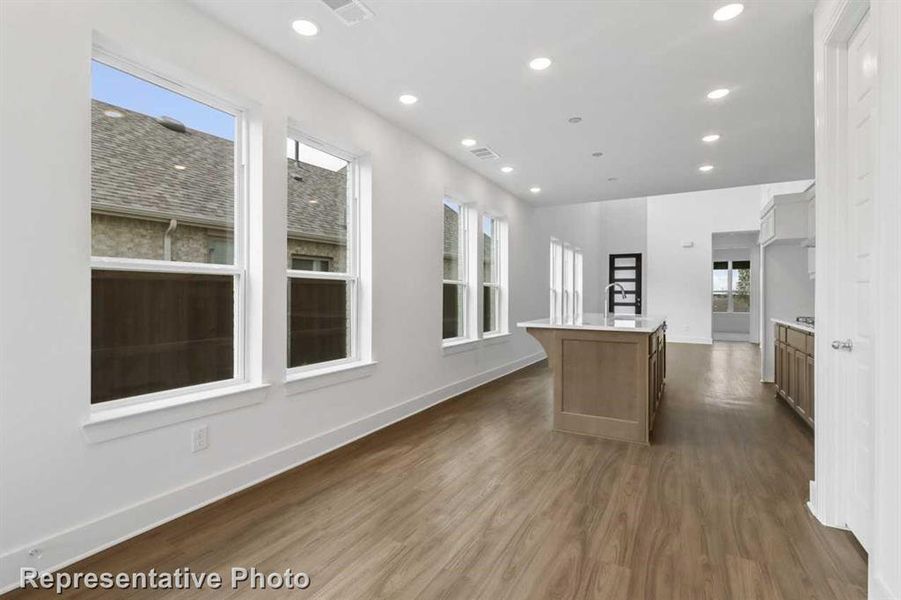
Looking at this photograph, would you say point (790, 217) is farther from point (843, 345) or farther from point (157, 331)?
point (157, 331)

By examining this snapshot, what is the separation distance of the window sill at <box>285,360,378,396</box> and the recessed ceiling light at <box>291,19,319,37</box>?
2.20 metres

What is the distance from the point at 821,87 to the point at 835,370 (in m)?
1.46

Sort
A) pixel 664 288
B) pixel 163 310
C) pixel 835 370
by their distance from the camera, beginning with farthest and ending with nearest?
pixel 664 288 → pixel 163 310 → pixel 835 370

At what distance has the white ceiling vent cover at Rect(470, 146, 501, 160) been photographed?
467cm

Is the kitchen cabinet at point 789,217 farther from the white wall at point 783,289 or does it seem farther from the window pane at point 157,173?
the window pane at point 157,173

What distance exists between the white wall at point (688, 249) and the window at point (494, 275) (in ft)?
20.7

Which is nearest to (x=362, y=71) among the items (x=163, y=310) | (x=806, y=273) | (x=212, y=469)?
(x=163, y=310)

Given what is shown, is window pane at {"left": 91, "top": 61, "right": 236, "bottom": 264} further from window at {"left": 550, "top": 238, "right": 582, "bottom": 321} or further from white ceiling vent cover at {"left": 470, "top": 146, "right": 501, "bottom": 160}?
window at {"left": 550, "top": 238, "right": 582, "bottom": 321}

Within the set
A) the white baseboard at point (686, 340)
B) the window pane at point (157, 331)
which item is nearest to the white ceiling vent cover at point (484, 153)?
the window pane at point (157, 331)

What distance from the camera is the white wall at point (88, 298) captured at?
1.76m

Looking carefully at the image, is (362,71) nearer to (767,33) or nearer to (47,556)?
(767,33)

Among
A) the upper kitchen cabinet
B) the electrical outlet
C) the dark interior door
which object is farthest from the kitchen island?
the dark interior door

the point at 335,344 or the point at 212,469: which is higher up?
the point at 335,344

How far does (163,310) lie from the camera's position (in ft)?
7.86
